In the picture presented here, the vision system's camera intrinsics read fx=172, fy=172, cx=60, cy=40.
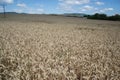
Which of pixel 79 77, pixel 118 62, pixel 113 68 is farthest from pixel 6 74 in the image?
pixel 118 62

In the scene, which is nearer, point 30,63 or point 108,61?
point 30,63

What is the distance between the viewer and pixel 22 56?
7.49 meters

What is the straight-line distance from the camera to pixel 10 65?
641 centimetres

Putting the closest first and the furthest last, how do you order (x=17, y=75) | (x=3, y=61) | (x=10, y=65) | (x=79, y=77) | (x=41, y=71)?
(x=17, y=75)
(x=41, y=71)
(x=79, y=77)
(x=10, y=65)
(x=3, y=61)

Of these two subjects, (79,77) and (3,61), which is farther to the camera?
(3,61)

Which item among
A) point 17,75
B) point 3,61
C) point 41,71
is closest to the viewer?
point 17,75

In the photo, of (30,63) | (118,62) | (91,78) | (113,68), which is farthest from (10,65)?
(118,62)

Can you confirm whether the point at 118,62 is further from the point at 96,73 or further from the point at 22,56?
the point at 22,56

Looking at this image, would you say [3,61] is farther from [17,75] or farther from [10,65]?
[17,75]

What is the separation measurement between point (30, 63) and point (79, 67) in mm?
1834

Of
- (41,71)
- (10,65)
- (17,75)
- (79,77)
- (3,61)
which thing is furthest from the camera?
(3,61)

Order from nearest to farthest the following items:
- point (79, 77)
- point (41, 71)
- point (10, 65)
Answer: point (41, 71), point (79, 77), point (10, 65)

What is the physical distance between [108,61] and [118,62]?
51 cm

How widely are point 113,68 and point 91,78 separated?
1421mm
